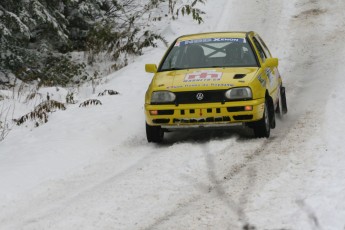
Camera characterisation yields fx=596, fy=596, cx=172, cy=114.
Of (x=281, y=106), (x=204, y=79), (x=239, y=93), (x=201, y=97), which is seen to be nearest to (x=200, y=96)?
(x=201, y=97)

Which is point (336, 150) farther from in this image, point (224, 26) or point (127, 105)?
point (224, 26)

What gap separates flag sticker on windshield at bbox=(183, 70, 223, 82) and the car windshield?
45cm

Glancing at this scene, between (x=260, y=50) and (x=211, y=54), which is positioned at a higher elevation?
(x=211, y=54)

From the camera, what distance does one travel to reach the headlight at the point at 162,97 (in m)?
8.48

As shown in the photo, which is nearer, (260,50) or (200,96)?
(200,96)

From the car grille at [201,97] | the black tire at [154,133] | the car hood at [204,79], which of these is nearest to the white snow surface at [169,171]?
the black tire at [154,133]

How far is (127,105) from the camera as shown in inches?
457

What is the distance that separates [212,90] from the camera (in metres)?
8.34

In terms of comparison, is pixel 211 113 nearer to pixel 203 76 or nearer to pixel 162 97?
pixel 203 76

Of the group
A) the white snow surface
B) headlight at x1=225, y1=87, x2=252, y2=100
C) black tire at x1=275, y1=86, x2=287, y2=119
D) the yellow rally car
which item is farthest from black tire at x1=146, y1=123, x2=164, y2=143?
black tire at x1=275, y1=86, x2=287, y2=119

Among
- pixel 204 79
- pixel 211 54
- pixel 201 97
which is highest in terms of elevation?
pixel 211 54

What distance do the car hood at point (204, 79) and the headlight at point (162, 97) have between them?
68 millimetres

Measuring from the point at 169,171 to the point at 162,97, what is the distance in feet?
5.60

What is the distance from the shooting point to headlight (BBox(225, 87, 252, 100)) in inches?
327
